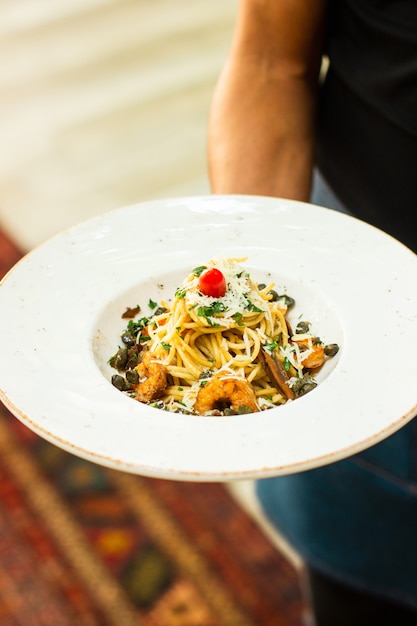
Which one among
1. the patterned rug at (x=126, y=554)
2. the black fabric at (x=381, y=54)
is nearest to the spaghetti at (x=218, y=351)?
the black fabric at (x=381, y=54)

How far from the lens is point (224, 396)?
1.28 metres

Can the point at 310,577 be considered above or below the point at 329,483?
below

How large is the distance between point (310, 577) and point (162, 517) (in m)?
0.58

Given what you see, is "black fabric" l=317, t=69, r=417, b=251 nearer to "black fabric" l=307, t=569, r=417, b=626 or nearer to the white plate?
the white plate

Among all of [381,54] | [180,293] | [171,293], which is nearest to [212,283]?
[180,293]

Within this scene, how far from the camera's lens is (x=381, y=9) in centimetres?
166

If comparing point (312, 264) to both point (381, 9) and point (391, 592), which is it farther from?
point (391, 592)

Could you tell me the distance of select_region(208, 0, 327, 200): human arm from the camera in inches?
69.2

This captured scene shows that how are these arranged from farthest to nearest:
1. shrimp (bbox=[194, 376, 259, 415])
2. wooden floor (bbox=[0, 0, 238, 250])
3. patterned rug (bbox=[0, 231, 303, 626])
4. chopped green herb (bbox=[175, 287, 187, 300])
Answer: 1. wooden floor (bbox=[0, 0, 238, 250])
2. patterned rug (bbox=[0, 231, 303, 626])
3. chopped green herb (bbox=[175, 287, 187, 300])
4. shrimp (bbox=[194, 376, 259, 415])

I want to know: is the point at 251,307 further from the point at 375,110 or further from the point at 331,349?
the point at 375,110

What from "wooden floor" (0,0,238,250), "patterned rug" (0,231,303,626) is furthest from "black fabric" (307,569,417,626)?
"wooden floor" (0,0,238,250)

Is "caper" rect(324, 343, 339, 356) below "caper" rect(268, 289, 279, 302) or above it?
above

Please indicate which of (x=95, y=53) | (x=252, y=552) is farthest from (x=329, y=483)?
(x=95, y=53)

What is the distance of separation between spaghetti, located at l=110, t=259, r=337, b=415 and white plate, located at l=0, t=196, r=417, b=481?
4cm
